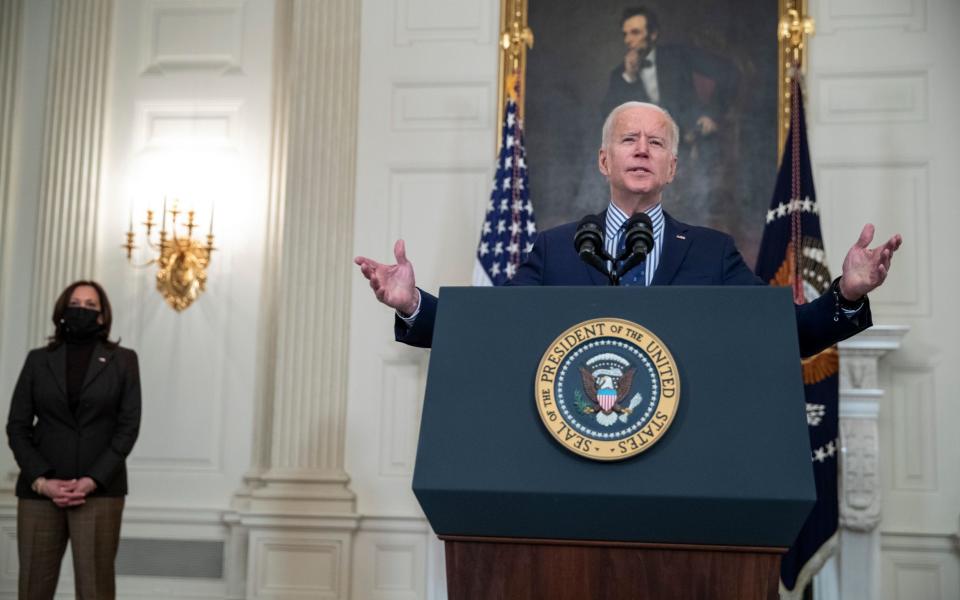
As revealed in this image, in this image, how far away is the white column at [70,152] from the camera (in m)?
7.07

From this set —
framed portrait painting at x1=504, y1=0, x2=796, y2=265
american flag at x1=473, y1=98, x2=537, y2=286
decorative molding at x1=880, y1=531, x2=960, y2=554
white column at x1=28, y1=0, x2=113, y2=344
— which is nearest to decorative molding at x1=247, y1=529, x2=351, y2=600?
american flag at x1=473, y1=98, x2=537, y2=286

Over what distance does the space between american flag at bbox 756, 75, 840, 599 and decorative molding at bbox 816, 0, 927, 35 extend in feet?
2.22

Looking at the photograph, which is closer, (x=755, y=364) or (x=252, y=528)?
(x=755, y=364)

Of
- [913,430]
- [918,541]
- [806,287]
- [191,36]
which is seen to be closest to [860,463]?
[913,430]

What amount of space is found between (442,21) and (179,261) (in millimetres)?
2264

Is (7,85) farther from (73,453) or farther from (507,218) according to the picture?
(507,218)

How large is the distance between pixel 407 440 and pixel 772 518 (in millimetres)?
4815

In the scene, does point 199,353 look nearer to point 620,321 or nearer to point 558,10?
point 558,10

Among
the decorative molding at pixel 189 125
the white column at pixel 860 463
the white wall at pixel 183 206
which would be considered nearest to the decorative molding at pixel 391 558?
A: the white wall at pixel 183 206

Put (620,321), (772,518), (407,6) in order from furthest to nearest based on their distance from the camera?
(407,6), (620,321), (772,518)

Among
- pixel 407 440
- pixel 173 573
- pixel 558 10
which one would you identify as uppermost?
pixel 558 10

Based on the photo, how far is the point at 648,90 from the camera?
6.67 m

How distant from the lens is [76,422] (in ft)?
17.7

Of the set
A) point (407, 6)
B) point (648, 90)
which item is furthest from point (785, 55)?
point (407, 6)
